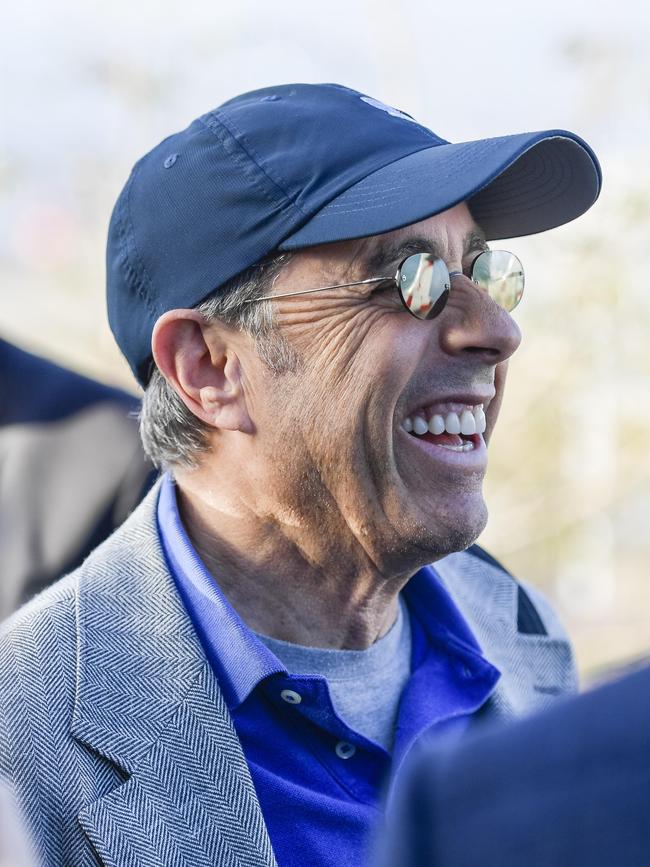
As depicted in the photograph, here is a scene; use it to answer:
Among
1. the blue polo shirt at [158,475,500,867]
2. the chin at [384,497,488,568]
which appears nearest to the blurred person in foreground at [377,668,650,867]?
the blue polo shirt at [158,475,500,867]

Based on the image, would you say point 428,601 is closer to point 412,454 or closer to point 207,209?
point 412,454

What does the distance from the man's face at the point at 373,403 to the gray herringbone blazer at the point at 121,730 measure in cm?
36

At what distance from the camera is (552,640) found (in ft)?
8.84

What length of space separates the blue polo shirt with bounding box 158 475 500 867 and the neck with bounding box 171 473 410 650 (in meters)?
0.09

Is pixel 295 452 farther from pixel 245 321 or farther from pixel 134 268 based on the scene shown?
pixel 134 268

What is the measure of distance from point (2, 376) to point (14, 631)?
1.25 meters

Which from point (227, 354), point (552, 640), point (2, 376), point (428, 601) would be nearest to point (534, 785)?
point (227, 354)

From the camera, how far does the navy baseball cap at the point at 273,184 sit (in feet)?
6.71

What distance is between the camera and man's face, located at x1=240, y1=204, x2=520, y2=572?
2096mm

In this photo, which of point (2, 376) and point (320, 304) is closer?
point (320, 304)

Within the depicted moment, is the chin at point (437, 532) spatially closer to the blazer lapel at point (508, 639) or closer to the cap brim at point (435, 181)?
the blazer lapel at point (508, 639)

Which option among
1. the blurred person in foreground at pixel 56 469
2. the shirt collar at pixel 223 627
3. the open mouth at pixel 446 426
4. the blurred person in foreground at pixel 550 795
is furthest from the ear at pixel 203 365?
the blurred person in foreground at pixel 550 795

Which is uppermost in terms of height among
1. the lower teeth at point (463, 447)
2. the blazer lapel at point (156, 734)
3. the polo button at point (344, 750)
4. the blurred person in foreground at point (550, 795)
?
the blurred person in foreground at point (550, 795)

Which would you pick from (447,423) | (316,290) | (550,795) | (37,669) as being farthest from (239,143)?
(550,795)
